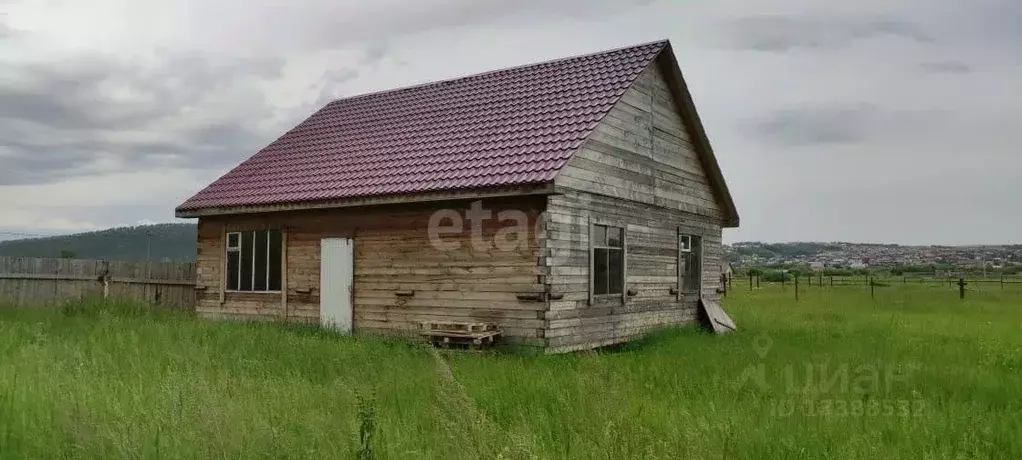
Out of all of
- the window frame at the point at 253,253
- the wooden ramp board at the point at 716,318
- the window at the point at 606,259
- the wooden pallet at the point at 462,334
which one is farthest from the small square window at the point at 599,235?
the window frame at the point at 253,253

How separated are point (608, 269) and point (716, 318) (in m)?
5.20

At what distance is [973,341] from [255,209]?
14730 millimetres

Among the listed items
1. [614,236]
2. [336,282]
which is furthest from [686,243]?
[336,282]

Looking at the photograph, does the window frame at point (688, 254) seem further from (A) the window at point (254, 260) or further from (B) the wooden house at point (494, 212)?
(A) the window at point (254, 260)

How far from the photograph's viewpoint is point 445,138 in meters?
17.0

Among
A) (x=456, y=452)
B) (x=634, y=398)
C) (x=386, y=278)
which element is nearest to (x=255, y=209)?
(x=386, y=278)

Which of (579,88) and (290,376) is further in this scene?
(579,88)

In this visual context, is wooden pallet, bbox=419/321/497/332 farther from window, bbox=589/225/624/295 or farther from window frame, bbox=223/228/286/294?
window frame, bbox=223/228/286/294

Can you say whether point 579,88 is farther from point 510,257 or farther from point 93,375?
point 93,375

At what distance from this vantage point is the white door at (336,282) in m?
16.2

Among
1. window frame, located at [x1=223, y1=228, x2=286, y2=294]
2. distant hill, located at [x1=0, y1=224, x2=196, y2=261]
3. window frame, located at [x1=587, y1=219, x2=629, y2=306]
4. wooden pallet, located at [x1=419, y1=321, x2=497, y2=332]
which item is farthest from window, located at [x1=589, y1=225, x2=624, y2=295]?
distant hill, located at [x1=0, y1=224, x2=196, y2=261]

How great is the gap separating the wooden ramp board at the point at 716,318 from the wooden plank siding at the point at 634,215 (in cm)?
26

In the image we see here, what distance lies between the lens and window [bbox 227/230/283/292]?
17.8m

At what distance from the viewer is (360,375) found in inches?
416
